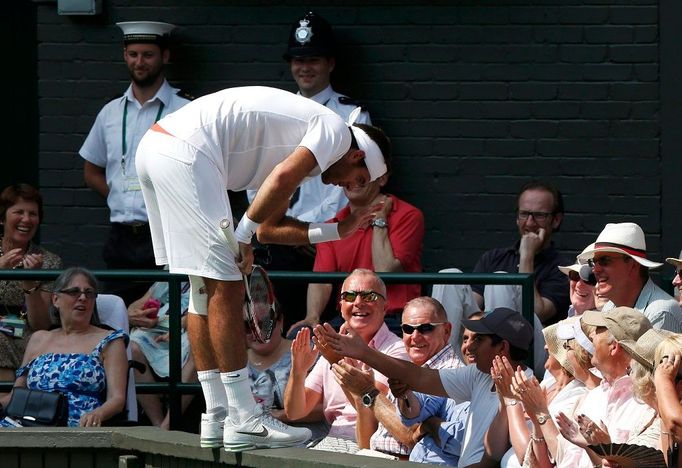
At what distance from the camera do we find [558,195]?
343 inches

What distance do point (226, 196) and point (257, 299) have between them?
490mm

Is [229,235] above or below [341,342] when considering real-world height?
above

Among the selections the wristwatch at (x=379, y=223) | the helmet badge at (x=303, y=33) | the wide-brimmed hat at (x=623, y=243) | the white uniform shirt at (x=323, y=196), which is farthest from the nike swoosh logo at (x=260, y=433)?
the helmet badge at (x=303, y=33)

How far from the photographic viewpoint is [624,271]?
7.38m

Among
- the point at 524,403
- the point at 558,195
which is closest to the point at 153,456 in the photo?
the point at 524,403

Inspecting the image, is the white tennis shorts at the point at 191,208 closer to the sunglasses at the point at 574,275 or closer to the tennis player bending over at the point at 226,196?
the tennis player bending over at the point at 226,196

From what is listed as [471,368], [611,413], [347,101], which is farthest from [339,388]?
[347,101]

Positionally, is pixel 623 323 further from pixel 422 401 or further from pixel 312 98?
pixel 312 98

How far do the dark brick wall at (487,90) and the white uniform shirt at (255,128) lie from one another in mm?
3175

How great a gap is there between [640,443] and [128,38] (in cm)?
507

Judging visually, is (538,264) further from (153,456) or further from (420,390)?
(153,456)

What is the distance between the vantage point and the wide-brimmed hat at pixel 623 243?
7.41 metres

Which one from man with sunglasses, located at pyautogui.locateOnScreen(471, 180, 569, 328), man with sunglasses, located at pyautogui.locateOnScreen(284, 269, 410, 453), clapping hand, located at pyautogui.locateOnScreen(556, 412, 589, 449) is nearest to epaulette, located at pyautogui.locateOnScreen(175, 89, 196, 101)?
man with sunglasses, located at pyautogui.locateOnScreen(471, 180, 569, 328)

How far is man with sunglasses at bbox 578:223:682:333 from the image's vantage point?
7.30 meters
